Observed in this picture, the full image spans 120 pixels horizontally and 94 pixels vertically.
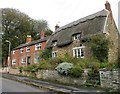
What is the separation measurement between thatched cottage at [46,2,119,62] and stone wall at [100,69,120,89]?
32.0ft

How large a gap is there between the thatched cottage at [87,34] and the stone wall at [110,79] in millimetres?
9745

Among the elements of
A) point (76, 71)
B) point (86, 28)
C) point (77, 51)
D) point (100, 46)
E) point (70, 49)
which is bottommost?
point (76, 71)

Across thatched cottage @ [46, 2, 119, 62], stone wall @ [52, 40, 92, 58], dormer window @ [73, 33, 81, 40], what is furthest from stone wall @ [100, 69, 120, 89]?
dormer window @ [73, 33, 81, 40]

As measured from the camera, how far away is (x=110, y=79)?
16359mm

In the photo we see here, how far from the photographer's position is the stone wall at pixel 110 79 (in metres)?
15.6

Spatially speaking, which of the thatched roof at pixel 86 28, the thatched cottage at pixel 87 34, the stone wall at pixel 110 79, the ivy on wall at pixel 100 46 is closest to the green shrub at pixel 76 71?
the stone wall at pixel 110 79

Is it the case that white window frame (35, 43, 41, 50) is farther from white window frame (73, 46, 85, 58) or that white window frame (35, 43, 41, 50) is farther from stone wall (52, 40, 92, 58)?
white window frame (73, 46, 85, 58)

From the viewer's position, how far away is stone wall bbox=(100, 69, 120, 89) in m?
15.6

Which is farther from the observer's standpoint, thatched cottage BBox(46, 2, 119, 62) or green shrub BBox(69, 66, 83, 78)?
thatched cottage BBox(46, 2, 119, 62)

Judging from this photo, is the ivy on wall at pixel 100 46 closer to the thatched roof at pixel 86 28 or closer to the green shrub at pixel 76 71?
the thatched roof at pixel 86 28

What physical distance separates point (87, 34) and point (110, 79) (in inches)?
533

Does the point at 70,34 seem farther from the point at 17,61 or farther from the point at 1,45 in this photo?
the point at 1,45

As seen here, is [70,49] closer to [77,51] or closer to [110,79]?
[77,51]

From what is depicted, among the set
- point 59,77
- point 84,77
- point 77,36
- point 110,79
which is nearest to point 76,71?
point 84,77
